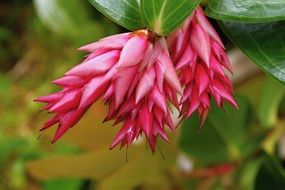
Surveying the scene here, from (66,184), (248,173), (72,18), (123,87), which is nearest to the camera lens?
(123,87)

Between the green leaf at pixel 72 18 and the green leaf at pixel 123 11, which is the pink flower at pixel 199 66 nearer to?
the green leaf at pixel 123 11

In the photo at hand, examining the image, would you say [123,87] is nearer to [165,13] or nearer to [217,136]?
[165,13]

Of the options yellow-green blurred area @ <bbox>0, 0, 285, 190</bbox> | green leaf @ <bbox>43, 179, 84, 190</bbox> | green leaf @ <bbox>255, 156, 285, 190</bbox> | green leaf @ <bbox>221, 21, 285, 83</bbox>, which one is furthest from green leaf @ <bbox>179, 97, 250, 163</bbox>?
green leaf @ <bbox>221, 21, 285, 83</bbox>

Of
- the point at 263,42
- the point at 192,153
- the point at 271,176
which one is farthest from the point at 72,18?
the point at 263,42

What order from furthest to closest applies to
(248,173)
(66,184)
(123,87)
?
(66,184), (248,173), (123,87)

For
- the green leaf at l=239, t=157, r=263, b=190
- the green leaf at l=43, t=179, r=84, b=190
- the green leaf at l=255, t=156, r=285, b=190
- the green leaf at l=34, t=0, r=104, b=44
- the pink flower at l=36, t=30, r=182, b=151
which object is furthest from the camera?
the green leaf at l=34, t=0, r=104, b=44

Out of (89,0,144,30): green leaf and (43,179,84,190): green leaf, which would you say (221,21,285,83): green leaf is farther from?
(43,179,84,190): green leaf

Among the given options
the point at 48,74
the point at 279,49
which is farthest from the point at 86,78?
the point at 48,74

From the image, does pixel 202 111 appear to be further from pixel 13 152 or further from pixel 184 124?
pixel 13 152
